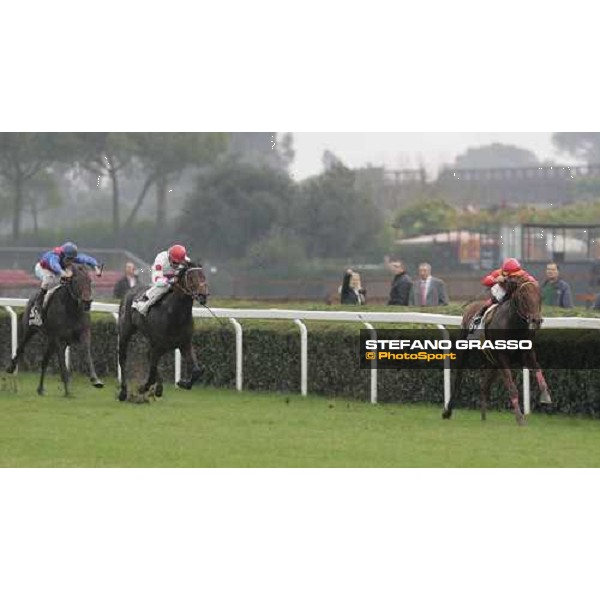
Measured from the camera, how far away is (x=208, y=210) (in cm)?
3988

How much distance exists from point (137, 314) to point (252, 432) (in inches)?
119

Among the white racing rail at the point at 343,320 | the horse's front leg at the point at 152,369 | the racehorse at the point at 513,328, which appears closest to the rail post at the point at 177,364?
the white racing rail at the point at 343,320

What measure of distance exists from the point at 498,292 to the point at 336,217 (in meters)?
29.1

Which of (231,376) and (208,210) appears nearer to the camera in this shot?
(231,376)

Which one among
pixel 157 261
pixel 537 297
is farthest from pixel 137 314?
pixel 537 297

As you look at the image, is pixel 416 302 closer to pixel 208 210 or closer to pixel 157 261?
pixel 157 261

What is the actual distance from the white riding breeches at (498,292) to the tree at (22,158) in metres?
30.6

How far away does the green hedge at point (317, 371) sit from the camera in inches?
496

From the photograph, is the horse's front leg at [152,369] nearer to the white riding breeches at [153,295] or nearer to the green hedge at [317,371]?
the white riding breeches at [153,295]

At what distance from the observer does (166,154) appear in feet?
140

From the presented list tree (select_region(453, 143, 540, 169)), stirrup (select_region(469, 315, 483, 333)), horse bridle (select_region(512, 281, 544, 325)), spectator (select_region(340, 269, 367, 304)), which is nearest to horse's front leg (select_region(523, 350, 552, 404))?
horse bridle (select_region(512, 281, 544, 325))

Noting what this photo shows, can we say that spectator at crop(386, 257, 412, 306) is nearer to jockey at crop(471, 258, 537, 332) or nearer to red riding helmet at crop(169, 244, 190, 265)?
red riding helmet at crop(169, 244, 190, 265)

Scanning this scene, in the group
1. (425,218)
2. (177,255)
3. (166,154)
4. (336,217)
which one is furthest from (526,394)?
(425,218)

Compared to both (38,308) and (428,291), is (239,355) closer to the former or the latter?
(38,308)
